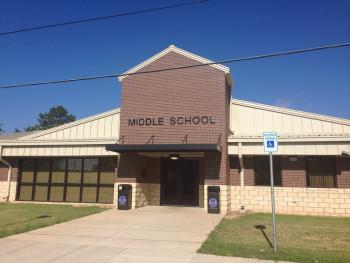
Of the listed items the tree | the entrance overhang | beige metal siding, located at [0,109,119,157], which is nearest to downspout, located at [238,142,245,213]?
the entrance overhang

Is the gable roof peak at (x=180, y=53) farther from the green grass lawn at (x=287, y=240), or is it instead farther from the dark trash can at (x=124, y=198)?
the green grass lawn at (x=287, y=240)

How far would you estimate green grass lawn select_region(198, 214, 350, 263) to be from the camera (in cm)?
797

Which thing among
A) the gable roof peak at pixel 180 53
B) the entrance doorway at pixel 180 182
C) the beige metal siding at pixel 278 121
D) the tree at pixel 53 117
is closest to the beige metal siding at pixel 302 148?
the beige metal siding at pixel 278 121

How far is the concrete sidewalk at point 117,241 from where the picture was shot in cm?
788

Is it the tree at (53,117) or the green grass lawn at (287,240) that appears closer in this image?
the green grass lawn at (287,240)

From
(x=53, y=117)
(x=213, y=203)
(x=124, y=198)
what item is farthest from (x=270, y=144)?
(x=53, y=117)

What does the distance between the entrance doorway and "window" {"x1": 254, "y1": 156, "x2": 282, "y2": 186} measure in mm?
3055

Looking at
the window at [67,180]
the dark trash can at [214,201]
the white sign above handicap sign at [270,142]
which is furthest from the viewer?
the window at [67,180]

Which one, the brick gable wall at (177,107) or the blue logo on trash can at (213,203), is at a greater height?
the brick gable wall at (177,107)

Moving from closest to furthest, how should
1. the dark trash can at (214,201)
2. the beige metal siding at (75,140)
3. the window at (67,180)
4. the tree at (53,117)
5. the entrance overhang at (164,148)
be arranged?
the entrance overhang at (164,148), the dark trash can at (214,201), the beige metal siding at (75,140), the window at (67,180), the tree at (53,117)

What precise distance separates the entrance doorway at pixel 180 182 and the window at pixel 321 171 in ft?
18.1

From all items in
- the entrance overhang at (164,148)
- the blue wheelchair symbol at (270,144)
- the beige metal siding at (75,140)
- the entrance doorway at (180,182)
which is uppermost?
the beige metal siding at (75,140)

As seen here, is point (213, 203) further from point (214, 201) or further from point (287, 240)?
point (287, 240)

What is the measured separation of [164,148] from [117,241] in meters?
6.59
